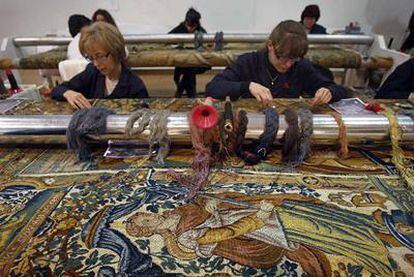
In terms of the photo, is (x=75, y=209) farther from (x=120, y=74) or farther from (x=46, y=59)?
(x=46, y=59)

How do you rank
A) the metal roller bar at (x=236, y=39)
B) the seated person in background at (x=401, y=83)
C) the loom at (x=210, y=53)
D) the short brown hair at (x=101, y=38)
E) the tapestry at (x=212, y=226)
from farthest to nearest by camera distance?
the metal roller bar at (x=236, y=39), the loom at (x=210, y=53), the seated person in background at (x=401, y=83), the short brown hair at (x=101, y=38), the tapestry at (x=212, y=226)

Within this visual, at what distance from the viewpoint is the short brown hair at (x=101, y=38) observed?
3.56 ft

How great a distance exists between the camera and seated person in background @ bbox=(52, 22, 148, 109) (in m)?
1.09

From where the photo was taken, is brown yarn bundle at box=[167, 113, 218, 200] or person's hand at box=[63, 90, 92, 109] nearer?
brown yarn bundle at box=[167, 113, 218, 200]

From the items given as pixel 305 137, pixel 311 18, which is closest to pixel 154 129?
pixel 305 137

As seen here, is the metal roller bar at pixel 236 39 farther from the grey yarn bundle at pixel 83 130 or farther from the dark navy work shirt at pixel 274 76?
the grey yarn bundle at pixel 83 130

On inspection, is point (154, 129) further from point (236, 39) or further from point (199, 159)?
point (236, 39)

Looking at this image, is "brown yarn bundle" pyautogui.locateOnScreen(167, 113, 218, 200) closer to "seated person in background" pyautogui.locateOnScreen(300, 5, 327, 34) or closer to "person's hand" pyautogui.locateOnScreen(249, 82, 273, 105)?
"person's hand" pyautogui.locateOnScreen(249, 82, 273, 105)

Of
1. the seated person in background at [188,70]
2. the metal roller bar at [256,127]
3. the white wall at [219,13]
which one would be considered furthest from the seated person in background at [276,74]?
the white wall at [219,13]

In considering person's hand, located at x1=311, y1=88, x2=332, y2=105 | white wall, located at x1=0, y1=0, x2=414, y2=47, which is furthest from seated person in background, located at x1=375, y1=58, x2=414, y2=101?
white wall, located at x1=0, y1=0, x2=414, y2=47

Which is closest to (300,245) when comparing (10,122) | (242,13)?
(10,122)

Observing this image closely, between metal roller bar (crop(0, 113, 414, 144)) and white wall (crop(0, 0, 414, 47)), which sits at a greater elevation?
Answer: white wall (crop(0, 0, 414, 47))

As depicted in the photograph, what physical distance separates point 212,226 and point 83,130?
439 mm

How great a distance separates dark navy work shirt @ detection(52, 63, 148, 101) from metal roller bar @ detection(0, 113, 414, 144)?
45cm
